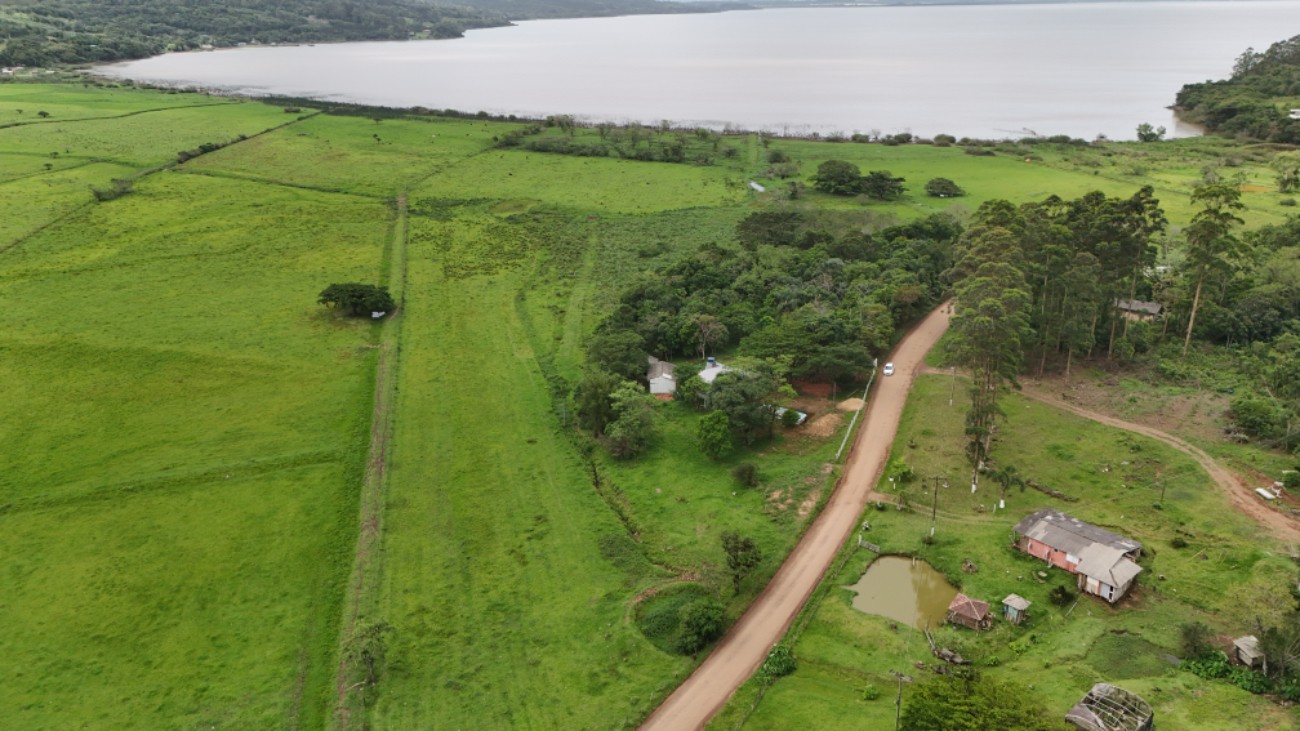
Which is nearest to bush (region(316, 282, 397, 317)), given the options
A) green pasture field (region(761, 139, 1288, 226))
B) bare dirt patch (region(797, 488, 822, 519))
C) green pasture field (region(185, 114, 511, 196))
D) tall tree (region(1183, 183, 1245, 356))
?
green pasture field (region(185, 114, 511, 196))

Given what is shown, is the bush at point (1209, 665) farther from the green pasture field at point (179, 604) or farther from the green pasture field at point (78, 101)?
the green pasture field at point (78, 101)

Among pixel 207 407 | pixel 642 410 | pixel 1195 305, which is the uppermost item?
pixel 1195 305

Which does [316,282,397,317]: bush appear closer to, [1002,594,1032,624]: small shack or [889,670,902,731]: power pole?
[889,670,902,731]: power pole

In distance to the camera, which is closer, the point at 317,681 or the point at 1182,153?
the point at 317,681

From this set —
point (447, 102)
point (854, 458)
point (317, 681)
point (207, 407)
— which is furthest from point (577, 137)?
point (317, 681)

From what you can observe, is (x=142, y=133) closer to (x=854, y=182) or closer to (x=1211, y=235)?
(x=854, y=182)

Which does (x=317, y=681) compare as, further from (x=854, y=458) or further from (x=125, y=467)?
(x=854, y=458)

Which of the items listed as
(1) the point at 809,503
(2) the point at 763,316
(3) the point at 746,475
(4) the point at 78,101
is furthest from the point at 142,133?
(1) the point at 809,503
